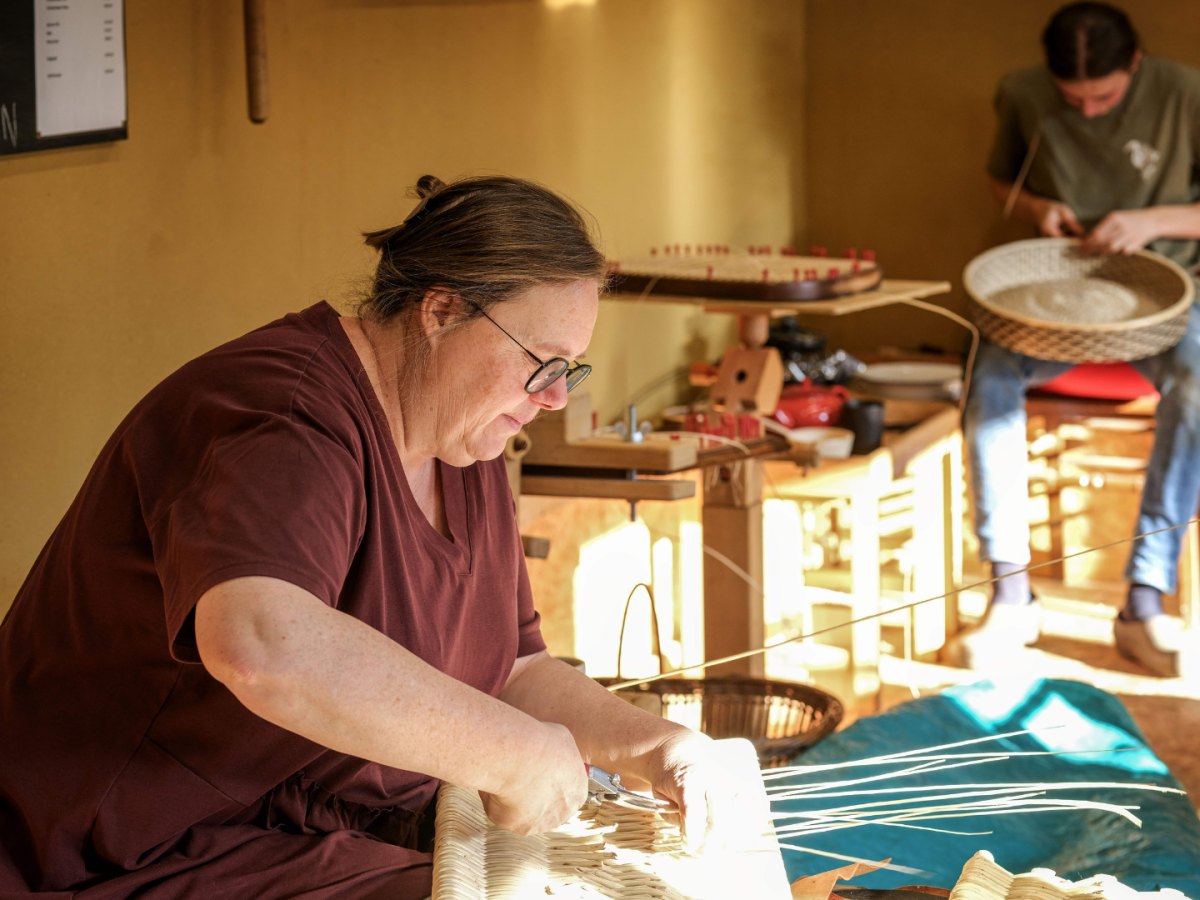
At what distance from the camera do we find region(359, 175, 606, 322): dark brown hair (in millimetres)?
1177

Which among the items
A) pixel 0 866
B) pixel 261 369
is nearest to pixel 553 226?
pixel 261 369

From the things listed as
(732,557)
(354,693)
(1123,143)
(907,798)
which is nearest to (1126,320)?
(1123,143)

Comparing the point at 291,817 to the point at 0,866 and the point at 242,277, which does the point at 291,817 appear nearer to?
the point at 0,866

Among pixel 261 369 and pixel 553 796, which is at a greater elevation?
pixel 261 369

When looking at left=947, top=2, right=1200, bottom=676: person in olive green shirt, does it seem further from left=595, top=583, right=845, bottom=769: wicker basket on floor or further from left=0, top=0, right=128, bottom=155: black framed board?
left=0, top=0, right=128, bottom=155: black framed board

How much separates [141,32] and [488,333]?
111 cm

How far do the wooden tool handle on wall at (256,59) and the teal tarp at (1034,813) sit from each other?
5.07 feet

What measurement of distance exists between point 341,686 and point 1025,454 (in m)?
2.99

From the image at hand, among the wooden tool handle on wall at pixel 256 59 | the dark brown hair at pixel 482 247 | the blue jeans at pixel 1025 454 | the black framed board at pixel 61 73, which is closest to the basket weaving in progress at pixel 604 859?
the dark brown hair at pixel 482 247

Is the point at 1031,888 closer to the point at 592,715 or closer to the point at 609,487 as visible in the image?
the point at 592,715

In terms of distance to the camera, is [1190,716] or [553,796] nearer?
[553,796]

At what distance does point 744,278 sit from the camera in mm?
3025

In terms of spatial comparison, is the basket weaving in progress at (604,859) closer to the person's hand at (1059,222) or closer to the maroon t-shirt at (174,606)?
the maroon t-shirt at (174,606)

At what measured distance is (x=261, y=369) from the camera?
110 cm
